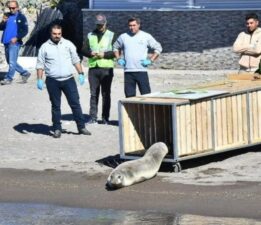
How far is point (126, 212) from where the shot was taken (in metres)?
11.3

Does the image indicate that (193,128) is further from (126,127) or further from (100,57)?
(100,57)

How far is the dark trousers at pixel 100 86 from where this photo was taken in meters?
16.9

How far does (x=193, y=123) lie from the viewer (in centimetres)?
1323

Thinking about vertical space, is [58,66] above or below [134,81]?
above

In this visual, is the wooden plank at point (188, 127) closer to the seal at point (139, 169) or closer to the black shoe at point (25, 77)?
the seal at point (139, 169)

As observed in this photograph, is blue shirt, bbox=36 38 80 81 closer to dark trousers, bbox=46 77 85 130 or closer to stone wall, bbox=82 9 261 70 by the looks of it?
dark trousers, bbox=46 77 85 130

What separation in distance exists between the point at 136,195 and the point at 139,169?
1.89ft

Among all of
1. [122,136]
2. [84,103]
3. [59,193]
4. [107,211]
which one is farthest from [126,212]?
[84,103]

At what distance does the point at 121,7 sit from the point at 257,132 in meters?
11.1

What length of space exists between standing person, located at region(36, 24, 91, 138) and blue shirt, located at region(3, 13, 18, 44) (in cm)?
519

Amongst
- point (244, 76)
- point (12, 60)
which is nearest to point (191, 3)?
point (12, 60)

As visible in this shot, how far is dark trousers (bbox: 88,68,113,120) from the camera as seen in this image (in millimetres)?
16859

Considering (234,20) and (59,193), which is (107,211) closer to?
(59,193)

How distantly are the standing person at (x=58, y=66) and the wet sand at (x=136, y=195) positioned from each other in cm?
264
